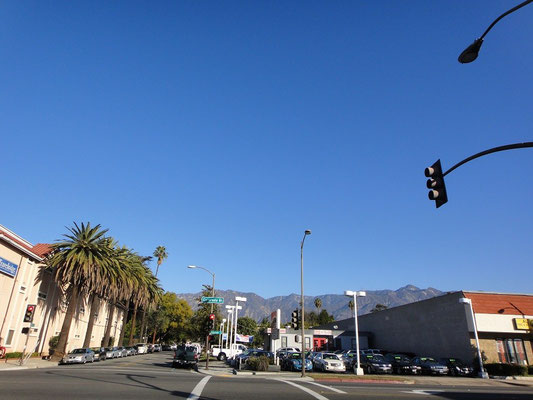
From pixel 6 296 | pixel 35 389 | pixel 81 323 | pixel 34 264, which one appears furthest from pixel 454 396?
pixel 81 323

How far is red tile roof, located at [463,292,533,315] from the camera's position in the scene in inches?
1475

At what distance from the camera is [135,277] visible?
4819cm

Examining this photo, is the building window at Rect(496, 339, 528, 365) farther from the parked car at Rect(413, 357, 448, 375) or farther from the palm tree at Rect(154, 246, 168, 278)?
the palm tree at Rect(154, 246, 168, 278)

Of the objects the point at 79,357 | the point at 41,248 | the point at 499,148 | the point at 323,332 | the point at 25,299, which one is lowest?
the point at 79,357

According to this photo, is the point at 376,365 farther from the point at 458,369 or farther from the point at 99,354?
the point at 99,354

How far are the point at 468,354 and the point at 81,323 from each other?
4803cm

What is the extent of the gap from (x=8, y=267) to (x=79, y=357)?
34.0 feet

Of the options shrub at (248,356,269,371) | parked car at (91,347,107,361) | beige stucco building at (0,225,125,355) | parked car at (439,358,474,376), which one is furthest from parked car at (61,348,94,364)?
parked car at (439,358,474,376)

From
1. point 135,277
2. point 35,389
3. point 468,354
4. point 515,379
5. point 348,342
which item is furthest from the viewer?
point 348,342

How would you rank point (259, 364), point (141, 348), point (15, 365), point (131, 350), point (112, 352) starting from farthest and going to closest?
point (141, 348) → point (131, 350) → point (112, 352) → point (259, 364) → point (15, 365)

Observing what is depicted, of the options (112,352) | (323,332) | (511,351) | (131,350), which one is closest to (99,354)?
(112,352)

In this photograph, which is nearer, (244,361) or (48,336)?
(244,361)

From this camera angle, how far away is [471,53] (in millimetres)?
9641

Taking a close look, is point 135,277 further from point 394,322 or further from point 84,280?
point 394,322
